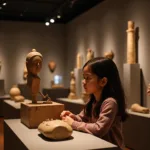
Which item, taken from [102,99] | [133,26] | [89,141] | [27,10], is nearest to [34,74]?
[102,99]

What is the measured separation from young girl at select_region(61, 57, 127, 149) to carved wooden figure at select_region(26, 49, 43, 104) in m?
0.63

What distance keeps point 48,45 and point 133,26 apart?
14.4 ft

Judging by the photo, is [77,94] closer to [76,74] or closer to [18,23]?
[76,74]

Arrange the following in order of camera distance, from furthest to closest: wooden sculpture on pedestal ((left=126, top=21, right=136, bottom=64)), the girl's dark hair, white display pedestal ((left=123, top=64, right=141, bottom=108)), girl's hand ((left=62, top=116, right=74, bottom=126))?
wooden sculpture on pedestal ((left=126, top=21, right=136, bottom=64))
white display pedestal ((left=123, top=64, right=141, bottom=108))
girl's hand ((left=62, top=116, right=74, bottom=126))
the girl's dark hair

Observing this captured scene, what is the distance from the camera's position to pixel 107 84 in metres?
1.83

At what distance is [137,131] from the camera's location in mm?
3986

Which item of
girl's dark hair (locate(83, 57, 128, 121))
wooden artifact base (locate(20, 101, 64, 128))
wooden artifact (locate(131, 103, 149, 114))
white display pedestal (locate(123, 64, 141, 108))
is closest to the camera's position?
girl's dark hair (locate(83, 57, 128, 121))

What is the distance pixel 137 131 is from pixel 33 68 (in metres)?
2.21

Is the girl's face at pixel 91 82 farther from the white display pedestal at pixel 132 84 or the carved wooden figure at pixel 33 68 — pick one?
the white display pedestal at pixel 132 84

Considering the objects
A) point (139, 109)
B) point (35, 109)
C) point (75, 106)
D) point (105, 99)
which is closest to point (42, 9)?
point (75, 106)

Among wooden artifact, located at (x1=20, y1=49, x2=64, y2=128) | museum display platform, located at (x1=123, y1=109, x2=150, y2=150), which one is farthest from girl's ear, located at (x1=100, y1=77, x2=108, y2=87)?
museum display platform, located at (x1=123, y1=109, x2=150, y2=150)

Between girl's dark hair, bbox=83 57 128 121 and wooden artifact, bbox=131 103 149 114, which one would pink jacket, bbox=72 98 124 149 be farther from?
wooden artifact, bbox=131 103 149 114

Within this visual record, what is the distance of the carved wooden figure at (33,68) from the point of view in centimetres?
233

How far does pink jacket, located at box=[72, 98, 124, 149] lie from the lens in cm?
170
